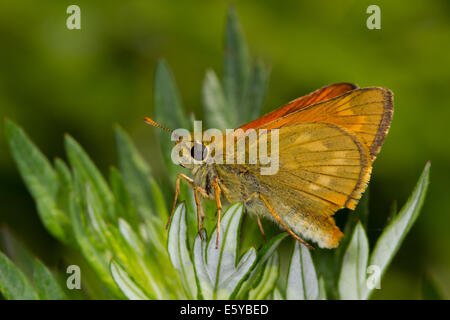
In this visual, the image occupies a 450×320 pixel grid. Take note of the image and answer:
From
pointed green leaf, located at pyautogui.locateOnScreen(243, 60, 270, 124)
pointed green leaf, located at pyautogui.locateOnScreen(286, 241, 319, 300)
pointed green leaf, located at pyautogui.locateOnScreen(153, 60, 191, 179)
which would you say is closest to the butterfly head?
pointed green leaf, located at pyautogui.locateOnScreen(153, 60, 191, 179)

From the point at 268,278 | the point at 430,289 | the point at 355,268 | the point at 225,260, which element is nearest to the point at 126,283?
the point at 225,260

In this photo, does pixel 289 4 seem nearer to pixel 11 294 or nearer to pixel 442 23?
pixel 442 23

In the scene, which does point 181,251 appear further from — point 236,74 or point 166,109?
point 236,74

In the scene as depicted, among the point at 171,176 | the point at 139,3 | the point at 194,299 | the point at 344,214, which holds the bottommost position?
the point at 194,299

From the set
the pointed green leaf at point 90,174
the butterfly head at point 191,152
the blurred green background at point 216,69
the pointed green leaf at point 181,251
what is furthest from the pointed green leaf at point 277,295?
the blurred green background at point 216,69

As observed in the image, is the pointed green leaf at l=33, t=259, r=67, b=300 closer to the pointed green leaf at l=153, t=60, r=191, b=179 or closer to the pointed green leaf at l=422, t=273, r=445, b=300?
the pointed green leaf at l=153, t=60, r=191, b=179

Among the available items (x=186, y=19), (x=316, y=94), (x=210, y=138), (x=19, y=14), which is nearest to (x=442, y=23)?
(x=186, y=19)

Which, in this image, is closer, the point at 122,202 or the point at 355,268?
the point at 355,268
